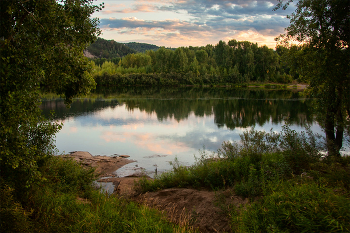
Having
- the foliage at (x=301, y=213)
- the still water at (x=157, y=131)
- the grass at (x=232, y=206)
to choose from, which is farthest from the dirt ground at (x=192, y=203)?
the still water at (x=157, y=131)

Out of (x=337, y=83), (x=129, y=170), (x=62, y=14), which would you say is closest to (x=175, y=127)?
(x=129, y=170)

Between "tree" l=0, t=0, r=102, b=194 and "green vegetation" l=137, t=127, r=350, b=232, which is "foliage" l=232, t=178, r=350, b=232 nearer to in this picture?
"green vegetation" l=137, t=127, r=350, b=232

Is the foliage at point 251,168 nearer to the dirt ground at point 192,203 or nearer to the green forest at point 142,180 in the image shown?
the green forest at point 142,180

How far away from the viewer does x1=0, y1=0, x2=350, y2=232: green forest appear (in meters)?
5.95

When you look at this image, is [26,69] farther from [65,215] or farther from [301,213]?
[301,213]

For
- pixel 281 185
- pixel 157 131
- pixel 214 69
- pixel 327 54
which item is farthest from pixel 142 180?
pixel 214 69

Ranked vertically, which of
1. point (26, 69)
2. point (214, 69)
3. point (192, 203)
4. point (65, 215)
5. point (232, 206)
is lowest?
point (192, 203)

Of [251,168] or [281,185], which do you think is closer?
[281,185]

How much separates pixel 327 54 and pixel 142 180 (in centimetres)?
905

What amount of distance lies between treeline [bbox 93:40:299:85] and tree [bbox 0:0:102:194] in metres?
89.1

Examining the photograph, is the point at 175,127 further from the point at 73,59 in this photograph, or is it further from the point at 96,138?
the point at 73,59

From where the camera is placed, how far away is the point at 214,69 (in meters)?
113

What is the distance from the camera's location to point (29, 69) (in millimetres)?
6656

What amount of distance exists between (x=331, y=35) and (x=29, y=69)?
33.1 ft
